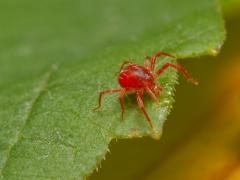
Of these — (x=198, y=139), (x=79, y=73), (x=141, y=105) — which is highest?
(x=141, y=105)

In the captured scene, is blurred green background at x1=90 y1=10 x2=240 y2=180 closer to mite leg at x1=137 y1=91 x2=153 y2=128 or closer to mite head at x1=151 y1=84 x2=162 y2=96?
mite leg at x1=137 y1=91 x2=153 y2=128

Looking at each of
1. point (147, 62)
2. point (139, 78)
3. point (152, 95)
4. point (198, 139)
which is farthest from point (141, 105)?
point (198, 139)

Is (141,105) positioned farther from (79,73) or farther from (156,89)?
(79,73)

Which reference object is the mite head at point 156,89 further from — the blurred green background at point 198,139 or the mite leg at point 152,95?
the blurred green background at point 198,139

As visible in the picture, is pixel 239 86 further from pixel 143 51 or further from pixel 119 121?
pixel 119 121

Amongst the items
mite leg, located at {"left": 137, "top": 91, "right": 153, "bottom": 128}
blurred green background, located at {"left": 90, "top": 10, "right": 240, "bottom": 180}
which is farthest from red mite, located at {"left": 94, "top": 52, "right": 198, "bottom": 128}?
blurred green background, located at {"left": 90, "top": 10, "right": 240, "bottom": 180}

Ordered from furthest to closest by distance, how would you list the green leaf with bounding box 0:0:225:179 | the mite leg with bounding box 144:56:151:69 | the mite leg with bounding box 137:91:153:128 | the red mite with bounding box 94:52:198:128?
the mite leg with bounding box 144:56:151:69 < the red mite with bounding box 94:52:198:128 < the green leaf with bounding box 0:0:225:179 < the mite leg with bounding box 137:91:153:128
